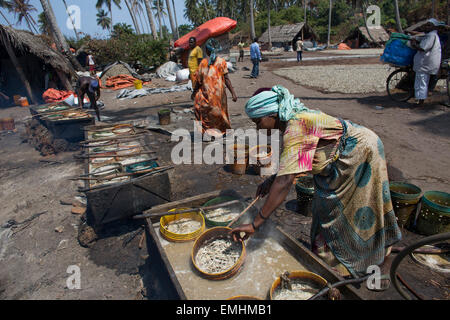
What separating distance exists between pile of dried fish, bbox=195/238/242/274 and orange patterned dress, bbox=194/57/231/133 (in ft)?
12.7

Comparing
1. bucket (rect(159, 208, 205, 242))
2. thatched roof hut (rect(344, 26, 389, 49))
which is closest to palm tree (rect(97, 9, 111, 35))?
thatched roof hut (rect(344, 26, 389, 49))

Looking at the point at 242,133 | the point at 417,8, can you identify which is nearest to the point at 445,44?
the point at 242,133

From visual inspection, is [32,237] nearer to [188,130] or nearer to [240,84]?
[188,130]

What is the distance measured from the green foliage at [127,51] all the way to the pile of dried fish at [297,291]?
1863cm

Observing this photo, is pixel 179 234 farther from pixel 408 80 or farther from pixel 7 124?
pixel 7 124

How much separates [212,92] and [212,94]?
0.04 metres

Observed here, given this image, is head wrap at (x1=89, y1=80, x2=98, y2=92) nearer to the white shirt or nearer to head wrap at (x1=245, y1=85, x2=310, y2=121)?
head wrap at (x1=245, y1=85, x2=310, y2=121)

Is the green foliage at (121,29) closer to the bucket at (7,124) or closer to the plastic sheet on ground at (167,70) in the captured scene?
the plastic sheet on ground at (167,70)

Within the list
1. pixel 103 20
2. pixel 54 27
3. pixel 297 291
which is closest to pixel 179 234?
pixel 297 291

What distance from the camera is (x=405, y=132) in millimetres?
5828

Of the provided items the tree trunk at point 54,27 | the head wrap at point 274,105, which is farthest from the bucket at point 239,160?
the tree trunk at point 54,27

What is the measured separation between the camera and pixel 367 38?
96.4 ft

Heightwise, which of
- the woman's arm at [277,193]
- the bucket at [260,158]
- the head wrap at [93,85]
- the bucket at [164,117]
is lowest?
the bucket at [260,158]

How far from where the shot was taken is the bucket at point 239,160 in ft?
15.2
